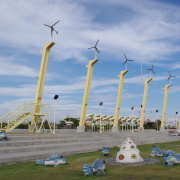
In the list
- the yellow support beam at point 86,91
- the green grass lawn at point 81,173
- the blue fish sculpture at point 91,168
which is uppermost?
the yellow support beam at point 86,91

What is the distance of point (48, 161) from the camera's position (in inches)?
406

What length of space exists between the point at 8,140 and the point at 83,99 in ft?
51.4

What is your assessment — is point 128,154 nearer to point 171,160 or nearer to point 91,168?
point 171,160

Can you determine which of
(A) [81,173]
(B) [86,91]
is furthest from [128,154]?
(B) [86,91]

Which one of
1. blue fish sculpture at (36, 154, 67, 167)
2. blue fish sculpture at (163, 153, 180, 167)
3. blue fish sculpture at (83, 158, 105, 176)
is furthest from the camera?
blue fish sculpture at (36, 154, 67, 167)

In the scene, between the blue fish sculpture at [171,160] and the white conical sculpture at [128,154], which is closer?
the blue fish sculpture at [171,160]

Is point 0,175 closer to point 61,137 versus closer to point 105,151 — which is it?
point 105,151

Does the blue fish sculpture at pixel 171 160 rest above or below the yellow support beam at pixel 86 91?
below

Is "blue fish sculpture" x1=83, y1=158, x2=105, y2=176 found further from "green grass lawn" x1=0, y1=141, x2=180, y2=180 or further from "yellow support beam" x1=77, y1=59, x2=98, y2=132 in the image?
"yellow support beam" x1=77, y1=59, x2=98, y2=132

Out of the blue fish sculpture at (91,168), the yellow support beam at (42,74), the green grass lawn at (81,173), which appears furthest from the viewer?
the yellow support beam at (42,74)

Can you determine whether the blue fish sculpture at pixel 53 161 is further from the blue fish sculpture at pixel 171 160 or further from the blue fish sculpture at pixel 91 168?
the blue fish sculpture at pixel 171 160

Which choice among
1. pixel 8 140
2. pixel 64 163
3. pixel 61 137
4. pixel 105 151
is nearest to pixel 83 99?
pixel 61 137

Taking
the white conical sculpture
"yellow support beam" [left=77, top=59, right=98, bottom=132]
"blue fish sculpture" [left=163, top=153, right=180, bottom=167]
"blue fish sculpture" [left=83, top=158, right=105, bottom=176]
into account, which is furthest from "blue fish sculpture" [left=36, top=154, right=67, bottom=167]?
"yellow support beam" [left=77, top=59, right=98, bottom=132]

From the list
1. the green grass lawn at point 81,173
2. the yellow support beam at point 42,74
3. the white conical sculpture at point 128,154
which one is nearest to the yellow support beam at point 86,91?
the yellow support beam at point 42,74
